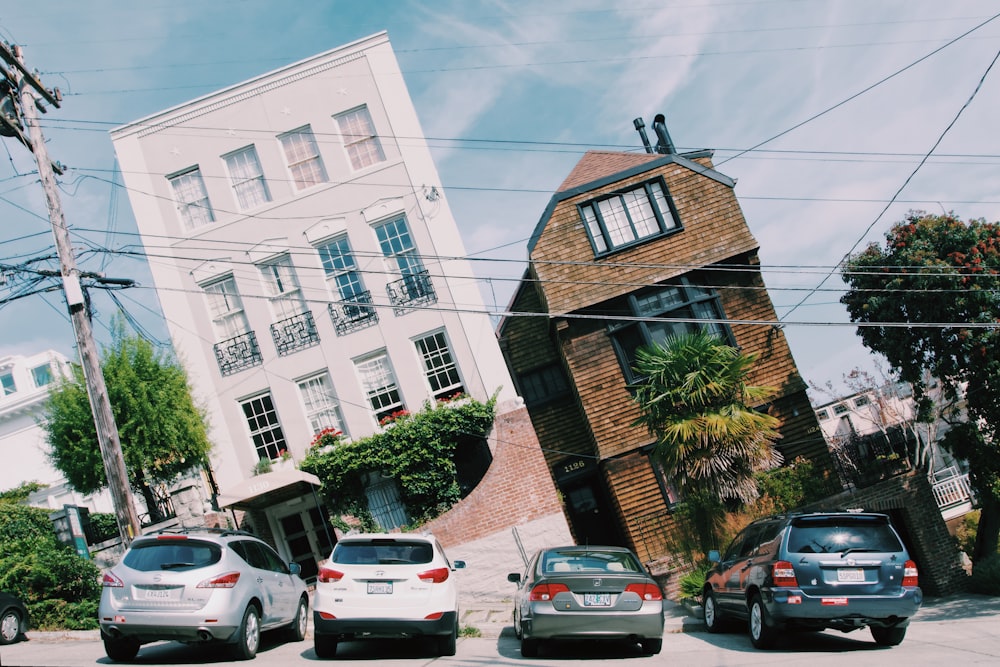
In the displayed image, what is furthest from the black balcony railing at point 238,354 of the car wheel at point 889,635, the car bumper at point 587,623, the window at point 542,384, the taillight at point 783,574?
the car wheel at point 889,635

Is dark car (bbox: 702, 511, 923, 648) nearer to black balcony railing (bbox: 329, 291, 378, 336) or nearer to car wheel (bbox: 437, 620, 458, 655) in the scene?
car wheel (bbox: 437, 620, 458, 655)

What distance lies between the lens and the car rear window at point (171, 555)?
927 centimetres

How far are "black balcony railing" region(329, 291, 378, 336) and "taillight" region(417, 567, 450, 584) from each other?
11665 millimetres

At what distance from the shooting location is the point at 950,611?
15.5 meters

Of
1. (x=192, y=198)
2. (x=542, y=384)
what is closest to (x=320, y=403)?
(x=542, y=384)

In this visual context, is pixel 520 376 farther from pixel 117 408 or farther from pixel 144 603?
pixel 144 603

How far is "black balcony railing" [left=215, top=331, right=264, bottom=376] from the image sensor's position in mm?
21062

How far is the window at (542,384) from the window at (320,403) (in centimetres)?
548

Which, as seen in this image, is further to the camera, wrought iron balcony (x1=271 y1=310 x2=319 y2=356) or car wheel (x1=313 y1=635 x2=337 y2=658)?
wrought iron balcony (x1=271 y1=310 x2=319 y2=356)

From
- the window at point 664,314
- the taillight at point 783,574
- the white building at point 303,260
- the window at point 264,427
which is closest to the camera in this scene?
the taillight at point 783,574

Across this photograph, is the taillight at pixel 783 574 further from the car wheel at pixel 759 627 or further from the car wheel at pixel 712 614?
the car wheel at pixel 712 614

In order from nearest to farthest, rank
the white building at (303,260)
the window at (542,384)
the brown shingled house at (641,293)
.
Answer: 1. the brown shingled house at (641,293)
2. the white building at (303,260)
3. the window at (542,384)

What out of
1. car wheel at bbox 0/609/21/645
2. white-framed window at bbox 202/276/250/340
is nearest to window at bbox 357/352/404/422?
white-framed window at bbox 202/276/250/340

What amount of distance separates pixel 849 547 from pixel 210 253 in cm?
1770
